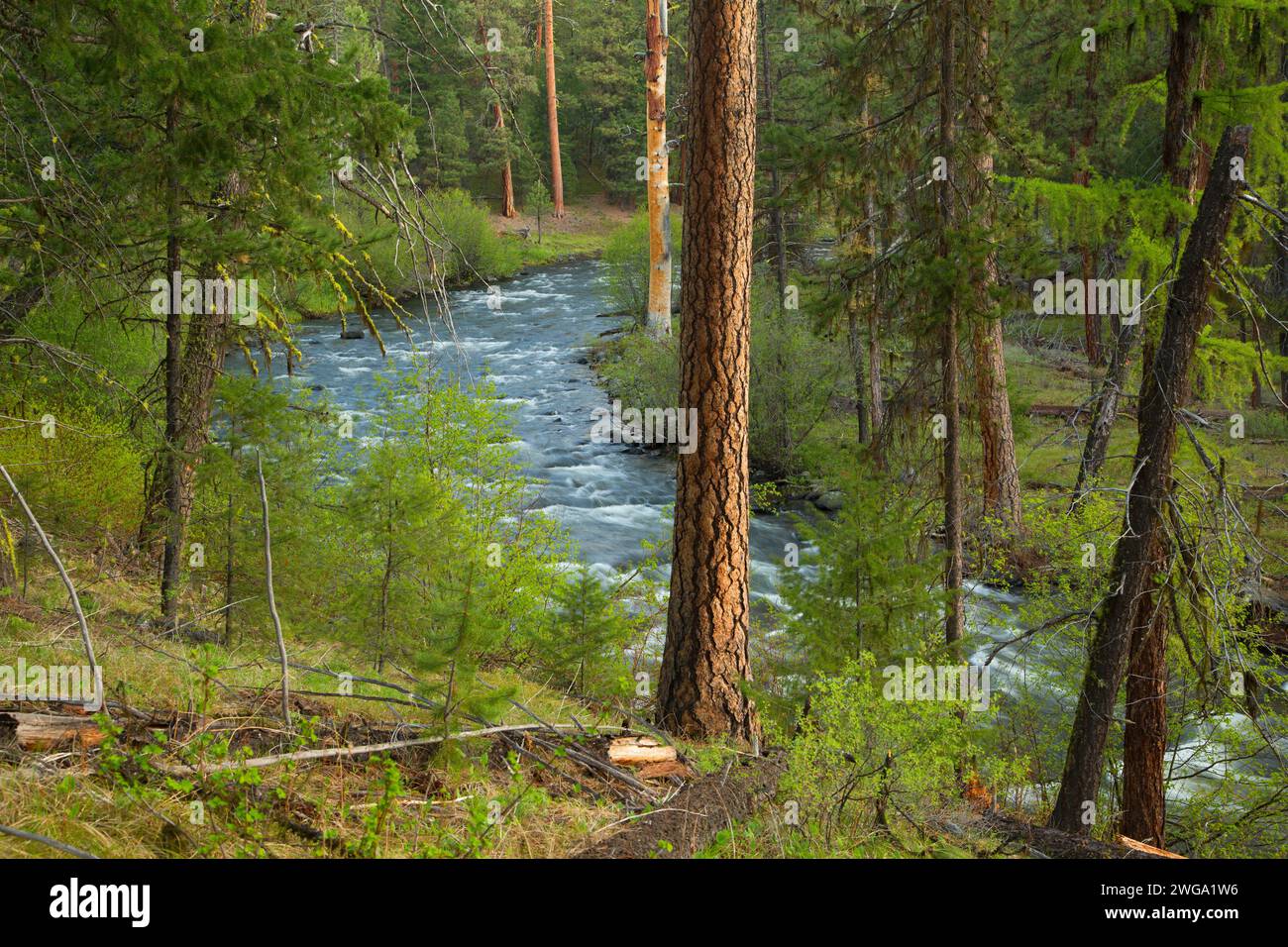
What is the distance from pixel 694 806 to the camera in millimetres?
5262

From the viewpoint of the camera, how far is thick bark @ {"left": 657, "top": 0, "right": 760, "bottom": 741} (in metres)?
6.94

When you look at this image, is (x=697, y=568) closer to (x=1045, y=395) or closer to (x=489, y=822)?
(x=489, y=822)

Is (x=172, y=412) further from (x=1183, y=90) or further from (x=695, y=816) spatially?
(x=1183, y=90)

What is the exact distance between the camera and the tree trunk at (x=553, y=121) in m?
35.3

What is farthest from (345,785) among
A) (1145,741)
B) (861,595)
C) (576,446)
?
(576,446)

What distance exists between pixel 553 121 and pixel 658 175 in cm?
1652

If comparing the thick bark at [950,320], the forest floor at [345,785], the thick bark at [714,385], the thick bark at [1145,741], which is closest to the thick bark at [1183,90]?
the thick bark at [950,320]

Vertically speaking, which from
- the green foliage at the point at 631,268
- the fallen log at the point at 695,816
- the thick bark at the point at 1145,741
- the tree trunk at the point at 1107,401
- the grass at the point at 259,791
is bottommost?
the thick bark at the point at 1145,741

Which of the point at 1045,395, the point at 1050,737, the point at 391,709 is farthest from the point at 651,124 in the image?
the point at 391,709

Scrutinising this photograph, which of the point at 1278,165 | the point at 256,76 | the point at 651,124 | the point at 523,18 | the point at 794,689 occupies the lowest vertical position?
the point at 794,689

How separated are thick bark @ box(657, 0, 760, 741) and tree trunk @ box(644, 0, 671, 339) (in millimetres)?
17695

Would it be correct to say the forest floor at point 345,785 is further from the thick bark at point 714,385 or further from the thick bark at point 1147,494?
the thick bark at point 1147,494

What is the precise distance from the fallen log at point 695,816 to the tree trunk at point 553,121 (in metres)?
29.8
